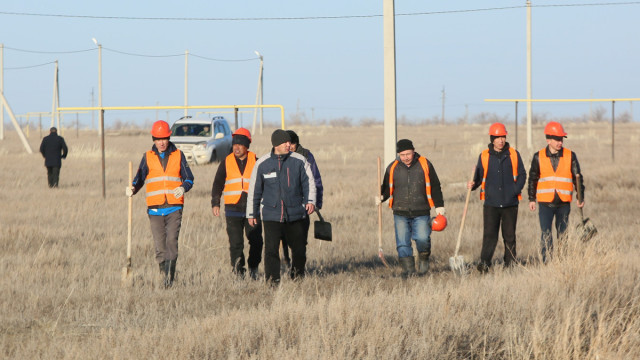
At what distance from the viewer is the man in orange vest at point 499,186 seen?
10625mm

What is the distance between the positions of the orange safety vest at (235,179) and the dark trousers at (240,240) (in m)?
0.26

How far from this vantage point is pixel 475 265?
11.4m

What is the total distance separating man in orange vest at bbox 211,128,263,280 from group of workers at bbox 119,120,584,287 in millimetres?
12

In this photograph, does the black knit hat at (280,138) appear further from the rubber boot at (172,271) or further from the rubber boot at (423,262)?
the rubber boot at (423,262)

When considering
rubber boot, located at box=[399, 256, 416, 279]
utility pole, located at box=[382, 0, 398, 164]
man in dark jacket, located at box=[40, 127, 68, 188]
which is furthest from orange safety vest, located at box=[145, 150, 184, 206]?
man in dark jacket, located at box=[40, 127, 68, 188]

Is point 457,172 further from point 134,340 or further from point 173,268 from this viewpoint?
point 134,340

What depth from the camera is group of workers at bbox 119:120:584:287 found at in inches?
384

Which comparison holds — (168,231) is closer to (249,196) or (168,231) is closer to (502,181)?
(249,196)

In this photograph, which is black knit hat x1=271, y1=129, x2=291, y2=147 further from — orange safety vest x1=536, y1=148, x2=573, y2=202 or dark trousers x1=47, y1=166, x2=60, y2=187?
dark trousers x1=47, y1=166, x2=60, y2=187

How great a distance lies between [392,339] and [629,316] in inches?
100.0

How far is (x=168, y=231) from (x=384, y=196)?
2.66m

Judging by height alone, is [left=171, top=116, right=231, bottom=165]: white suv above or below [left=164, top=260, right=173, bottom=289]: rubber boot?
above

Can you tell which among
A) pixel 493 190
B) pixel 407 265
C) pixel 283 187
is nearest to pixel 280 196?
pixel 283 187

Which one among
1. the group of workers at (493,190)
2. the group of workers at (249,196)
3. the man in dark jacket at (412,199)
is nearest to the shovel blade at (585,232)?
the group of workers at (493,190)
